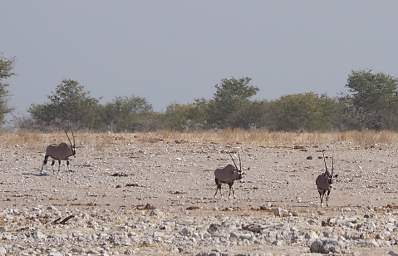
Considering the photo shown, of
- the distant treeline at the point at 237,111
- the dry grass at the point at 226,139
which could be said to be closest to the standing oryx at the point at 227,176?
the dry grass at the point at 226,139

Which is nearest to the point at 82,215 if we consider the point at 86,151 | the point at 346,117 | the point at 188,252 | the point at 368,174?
the point at 188,252

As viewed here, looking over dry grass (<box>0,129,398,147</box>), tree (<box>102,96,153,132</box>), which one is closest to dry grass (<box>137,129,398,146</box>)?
dry grass (<box>0,129,398,147</box>)

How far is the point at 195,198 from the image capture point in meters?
17.8

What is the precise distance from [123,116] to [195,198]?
3753 centimetres

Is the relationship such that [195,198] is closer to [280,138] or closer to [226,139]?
[226,139]

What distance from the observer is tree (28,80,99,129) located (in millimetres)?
52438

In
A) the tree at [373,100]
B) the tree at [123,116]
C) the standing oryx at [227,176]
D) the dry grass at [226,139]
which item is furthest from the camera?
the tree at [123,116]

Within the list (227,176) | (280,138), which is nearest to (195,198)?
(227,176)

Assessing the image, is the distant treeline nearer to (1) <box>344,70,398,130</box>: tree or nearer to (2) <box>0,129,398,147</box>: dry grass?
(1) <box>344,70,398,130</box>: tree

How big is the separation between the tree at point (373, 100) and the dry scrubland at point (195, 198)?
15629 mm

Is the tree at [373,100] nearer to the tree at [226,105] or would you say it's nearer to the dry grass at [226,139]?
the tree at [226,105]

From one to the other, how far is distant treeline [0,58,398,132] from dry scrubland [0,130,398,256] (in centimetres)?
1602

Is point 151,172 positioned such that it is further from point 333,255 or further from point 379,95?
point 379,95

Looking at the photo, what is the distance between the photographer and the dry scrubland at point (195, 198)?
1126 centimetres
